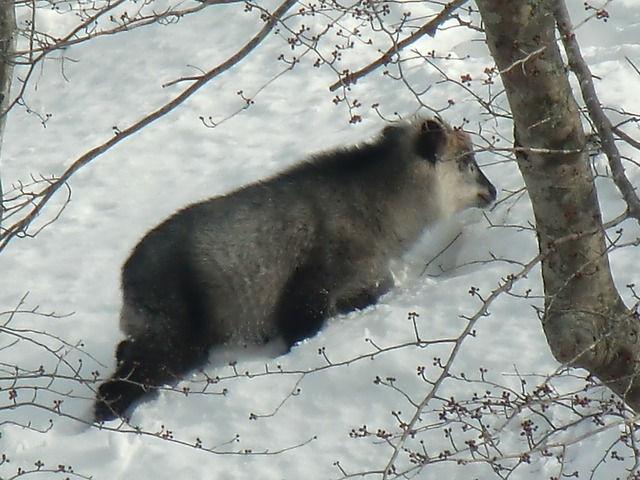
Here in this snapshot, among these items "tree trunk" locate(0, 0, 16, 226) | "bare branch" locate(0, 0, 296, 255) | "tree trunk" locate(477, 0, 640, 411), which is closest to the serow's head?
"tree trunk" locate(0, 0, 16, 226)

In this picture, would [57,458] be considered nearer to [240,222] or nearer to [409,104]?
[240,222]

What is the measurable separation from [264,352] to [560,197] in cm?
301

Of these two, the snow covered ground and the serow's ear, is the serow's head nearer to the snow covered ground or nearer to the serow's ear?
the serow's ear

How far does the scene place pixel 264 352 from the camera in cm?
657

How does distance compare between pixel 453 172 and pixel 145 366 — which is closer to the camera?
pixel 145 366

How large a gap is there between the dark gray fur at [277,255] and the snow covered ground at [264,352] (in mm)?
189

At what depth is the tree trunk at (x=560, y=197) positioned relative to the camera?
12.3 ft

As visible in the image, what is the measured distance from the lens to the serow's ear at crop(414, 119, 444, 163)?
7227mm

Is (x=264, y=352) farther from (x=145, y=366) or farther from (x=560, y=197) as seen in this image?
(x=560, y=197)

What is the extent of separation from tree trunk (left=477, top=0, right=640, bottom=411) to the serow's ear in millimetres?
3182

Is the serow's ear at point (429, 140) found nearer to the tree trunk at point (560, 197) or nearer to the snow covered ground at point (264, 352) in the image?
the snow covered ground at point (264, 352)

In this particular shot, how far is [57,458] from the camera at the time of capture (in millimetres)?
5473

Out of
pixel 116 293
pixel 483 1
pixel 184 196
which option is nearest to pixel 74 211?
pixel 184 196

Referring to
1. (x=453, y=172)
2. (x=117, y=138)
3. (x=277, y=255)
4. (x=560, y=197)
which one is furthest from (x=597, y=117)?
(x=453, y=172)
